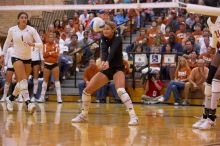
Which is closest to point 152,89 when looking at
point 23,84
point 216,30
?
point 23,84

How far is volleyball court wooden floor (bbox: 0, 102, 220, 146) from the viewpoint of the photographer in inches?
350

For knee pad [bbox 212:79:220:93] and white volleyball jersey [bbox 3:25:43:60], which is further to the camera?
white volleyball jersey [bbox 3:25:43:60]

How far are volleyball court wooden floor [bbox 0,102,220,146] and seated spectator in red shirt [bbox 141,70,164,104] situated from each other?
14.6ft

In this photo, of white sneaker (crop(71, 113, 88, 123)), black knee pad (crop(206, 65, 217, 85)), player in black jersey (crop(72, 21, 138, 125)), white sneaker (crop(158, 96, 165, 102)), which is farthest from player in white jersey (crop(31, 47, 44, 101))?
black knee pad (crop(206, 65, 217, 85))

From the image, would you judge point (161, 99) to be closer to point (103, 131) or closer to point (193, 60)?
point (193, 60)

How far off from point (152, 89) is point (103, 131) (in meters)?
8.53

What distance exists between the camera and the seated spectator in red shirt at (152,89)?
18.6 meters

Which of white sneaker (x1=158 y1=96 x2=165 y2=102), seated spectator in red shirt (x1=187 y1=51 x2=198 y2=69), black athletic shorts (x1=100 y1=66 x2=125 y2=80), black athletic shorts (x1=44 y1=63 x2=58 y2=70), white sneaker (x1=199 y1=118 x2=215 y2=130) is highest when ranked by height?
black athletic shorts (x1=100 y1=66 x2=125 y2=80)

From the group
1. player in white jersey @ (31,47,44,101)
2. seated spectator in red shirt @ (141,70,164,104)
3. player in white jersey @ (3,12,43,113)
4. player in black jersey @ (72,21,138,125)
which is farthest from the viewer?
player in white jersey @ (31,47,44,101)

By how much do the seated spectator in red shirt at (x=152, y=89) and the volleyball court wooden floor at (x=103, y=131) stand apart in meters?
4.45

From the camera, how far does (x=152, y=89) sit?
18.7 meters

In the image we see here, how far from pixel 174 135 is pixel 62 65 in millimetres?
11561

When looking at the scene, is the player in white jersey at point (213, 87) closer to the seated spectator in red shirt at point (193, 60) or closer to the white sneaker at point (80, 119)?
the white sneaker at point (80, 119)

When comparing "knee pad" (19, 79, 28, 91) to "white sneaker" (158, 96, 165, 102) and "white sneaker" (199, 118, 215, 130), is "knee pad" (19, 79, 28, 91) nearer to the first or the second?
"white sneaker" (199, 118, 215, 130)
